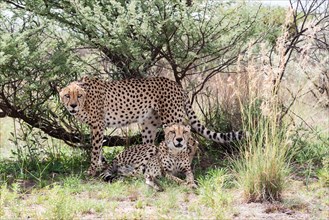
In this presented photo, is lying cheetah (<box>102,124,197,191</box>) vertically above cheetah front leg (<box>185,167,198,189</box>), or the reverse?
lying cheetah (<box>102,124,197,191</box>)

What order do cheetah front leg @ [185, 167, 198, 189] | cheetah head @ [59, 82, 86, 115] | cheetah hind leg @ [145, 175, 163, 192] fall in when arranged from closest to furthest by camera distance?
cheetah hind leg @ [145, 175, 163, 192] < cheetah front leg @ [185, 167, 198, 189] < cheetah head @ [59, 82, 86, 115]

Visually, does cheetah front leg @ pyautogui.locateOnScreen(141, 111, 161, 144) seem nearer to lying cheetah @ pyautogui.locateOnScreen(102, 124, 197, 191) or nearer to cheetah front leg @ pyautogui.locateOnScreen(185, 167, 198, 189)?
lying cheetah @ pyautogui.locateOnScreen(102, 124, 197, 191)

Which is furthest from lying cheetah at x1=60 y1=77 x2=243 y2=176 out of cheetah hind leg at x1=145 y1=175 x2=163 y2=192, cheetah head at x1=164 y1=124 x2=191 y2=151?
cheetah hind leg at x1=145 y1=175 x2=163 y2=192

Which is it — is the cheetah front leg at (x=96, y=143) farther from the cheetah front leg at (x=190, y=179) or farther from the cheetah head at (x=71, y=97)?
the cheetah front leg at (x=190, y=179)

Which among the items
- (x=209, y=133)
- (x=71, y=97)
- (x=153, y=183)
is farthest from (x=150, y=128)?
(x=153, y=183)

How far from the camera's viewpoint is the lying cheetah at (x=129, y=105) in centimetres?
655

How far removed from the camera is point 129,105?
6699 mm

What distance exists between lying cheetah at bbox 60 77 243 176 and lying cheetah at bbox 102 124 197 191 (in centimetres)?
31

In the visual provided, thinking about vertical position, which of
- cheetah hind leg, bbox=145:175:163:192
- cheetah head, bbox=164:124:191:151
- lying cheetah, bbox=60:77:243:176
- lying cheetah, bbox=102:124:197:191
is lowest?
cheetah hind leg, bbox=145:175:163:192

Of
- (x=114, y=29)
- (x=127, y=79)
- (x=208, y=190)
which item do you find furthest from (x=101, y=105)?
(x=208, y=190)

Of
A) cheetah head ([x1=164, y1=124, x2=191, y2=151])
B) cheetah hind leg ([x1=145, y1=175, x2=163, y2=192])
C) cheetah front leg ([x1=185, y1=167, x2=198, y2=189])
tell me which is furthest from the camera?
cheetah head ([x1=164, y1=124, x2=191, y2=151])

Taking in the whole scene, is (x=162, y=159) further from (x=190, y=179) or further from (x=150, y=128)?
(x=150, y=128)

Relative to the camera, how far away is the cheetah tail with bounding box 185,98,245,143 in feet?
21.4

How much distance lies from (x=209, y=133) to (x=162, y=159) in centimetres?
77
